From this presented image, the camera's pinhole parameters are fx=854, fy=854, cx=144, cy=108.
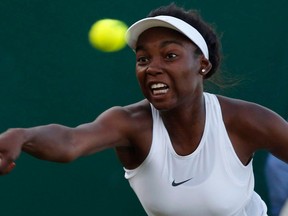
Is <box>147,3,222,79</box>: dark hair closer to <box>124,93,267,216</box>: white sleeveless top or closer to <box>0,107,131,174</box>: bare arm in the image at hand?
<box>124,93,267,216</box>: white sleeveless top

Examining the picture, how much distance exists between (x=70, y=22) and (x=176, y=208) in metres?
1.42

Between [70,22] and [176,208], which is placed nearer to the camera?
[176,208]

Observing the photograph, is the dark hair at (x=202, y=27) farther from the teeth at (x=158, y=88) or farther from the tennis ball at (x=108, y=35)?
the tennis ball at (x=108, y=35)

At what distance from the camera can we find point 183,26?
296 cm

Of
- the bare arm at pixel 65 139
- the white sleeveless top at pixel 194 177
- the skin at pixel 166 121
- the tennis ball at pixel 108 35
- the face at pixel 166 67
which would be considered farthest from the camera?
the tennis ball at pixel 108 35

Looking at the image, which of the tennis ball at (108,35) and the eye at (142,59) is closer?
the eye at (142,59)

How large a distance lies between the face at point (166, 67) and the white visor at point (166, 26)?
2 cm

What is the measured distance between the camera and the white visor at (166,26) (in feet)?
9.59

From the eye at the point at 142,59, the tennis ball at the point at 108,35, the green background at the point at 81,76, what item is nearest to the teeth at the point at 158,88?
the eye at the point at 142,59

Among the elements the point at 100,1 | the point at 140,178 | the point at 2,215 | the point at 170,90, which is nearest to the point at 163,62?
the point at 170,90

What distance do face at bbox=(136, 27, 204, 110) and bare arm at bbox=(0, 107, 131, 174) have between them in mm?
154

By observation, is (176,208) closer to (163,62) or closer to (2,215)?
(163,62)

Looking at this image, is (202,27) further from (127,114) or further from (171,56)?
(127,114)

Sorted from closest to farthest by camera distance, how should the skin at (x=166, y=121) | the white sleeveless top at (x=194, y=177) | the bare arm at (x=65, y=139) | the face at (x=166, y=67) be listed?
the bare arm at (x=65, y=139) → the skin at (x=166, y=121) → the face at (x=166, y=67) → the white sleeveless top at (x=194, y=177)
